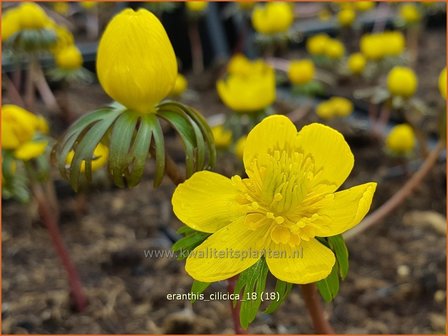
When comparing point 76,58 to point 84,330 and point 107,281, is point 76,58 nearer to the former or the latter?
point 107,281

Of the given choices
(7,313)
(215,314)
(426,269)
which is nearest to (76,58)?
(7,313)

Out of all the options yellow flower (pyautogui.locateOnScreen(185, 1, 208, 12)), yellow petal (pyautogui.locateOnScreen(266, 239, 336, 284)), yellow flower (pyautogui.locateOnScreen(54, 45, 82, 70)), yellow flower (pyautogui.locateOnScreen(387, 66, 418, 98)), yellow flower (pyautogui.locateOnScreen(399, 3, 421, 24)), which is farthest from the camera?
yellow flower (pyautogui.locateOnScreen(399, 3, 421, 24))

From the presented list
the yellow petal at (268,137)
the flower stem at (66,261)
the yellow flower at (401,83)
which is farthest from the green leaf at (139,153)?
the yellow flower at (401,83)

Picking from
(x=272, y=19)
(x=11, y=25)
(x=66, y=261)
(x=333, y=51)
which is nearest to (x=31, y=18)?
(x=11, y=25)

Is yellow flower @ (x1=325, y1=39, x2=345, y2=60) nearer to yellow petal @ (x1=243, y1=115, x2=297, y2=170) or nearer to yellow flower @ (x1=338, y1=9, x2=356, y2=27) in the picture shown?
yellow flower @ (x1=338, y1=9, x2=356, y2=27)

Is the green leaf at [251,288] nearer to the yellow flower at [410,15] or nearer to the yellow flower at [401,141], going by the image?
the yellow flower at [401,141]

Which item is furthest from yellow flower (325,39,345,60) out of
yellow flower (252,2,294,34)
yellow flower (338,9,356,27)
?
yellow flower (252,2,294,34)
